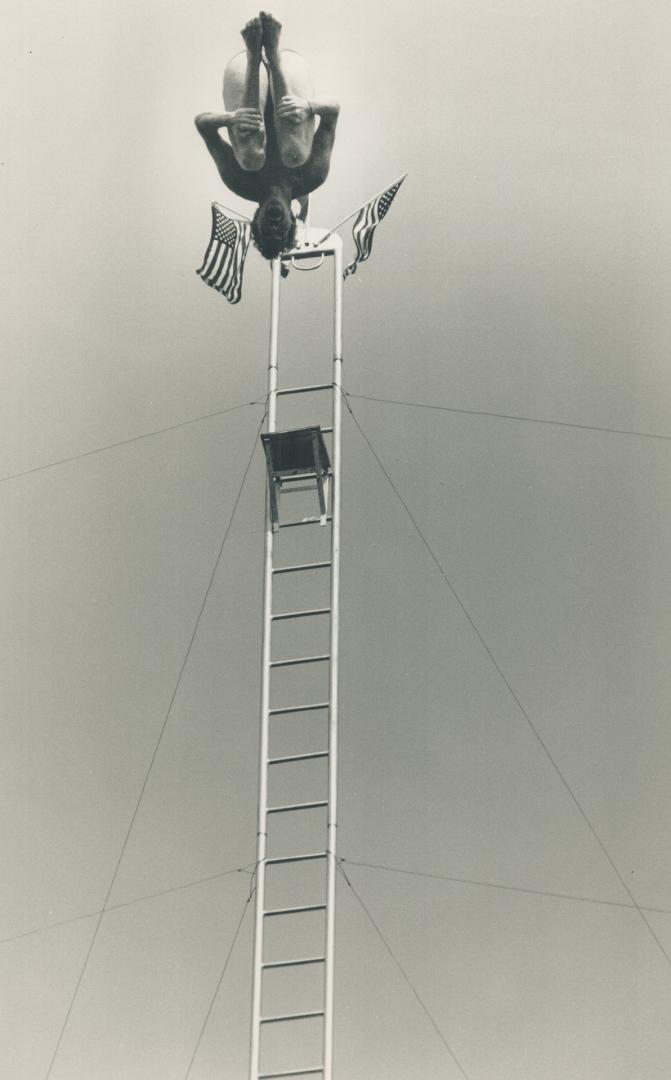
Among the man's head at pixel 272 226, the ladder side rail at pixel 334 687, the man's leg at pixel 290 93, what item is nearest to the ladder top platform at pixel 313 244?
the ladder side rail at pixel 334 687

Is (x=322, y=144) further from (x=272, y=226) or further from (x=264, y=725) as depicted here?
(x=264, y=725)

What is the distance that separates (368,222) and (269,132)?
120 cm

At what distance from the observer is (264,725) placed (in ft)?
35.4

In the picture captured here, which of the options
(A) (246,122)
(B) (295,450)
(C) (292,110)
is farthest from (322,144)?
(B) (295,450)

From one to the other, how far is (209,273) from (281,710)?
11.8 ft

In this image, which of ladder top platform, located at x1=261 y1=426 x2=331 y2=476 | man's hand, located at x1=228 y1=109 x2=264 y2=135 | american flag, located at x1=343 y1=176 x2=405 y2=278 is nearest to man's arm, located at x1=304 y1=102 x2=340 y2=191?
man's hand, located at x1=228 y1=109 x2=264 y2=135

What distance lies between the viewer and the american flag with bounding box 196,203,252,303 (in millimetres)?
12062

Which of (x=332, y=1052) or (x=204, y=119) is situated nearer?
(x=332, y=1052)

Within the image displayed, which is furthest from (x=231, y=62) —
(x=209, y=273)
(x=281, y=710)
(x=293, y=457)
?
(x=281, y=710)

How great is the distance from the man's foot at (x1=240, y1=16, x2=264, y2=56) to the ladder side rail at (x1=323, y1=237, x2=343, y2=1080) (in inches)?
64.6

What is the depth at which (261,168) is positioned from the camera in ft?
37.4

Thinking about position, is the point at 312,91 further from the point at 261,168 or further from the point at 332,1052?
the point at 332,1052

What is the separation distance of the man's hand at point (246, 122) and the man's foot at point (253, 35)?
422 millimetres

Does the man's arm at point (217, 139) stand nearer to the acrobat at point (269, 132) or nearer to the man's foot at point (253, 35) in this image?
the acrobat at point (269, 132)
